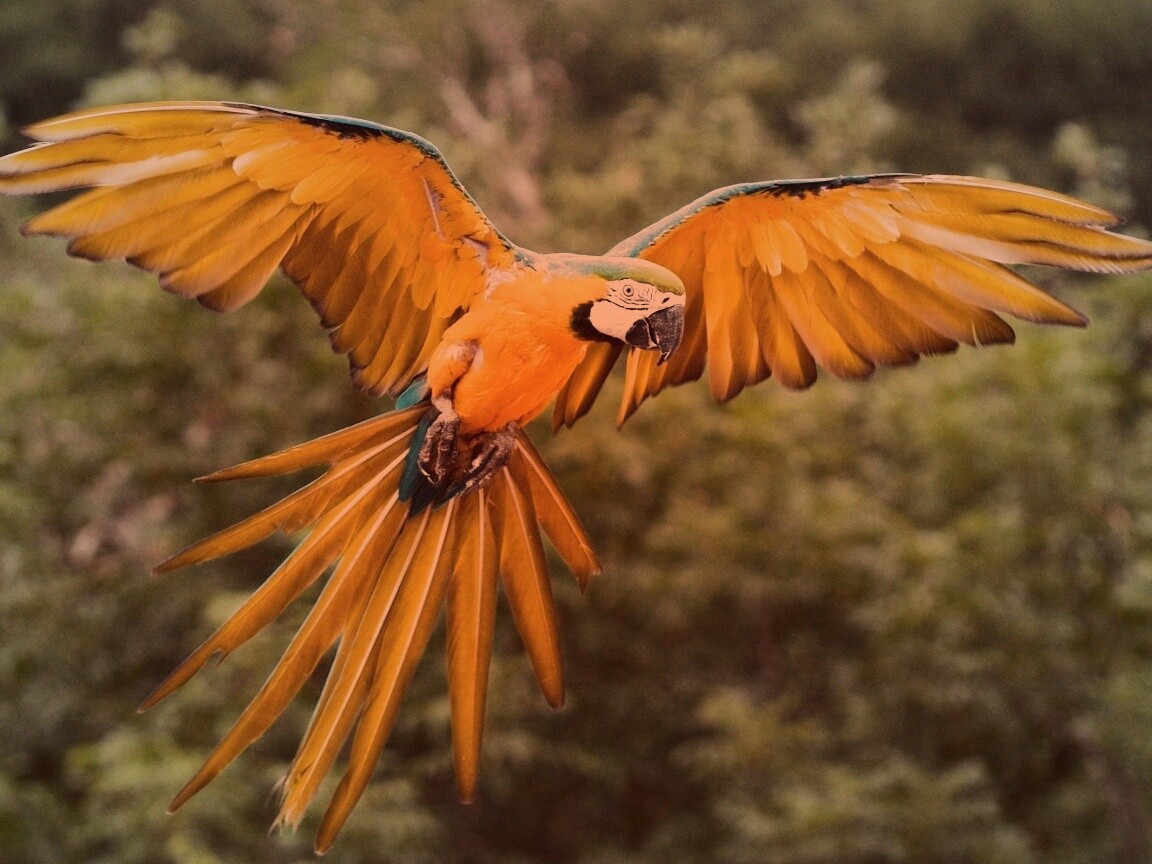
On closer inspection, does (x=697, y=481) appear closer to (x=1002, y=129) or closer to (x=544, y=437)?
(x=544, y=437)

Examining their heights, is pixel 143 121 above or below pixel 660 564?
above

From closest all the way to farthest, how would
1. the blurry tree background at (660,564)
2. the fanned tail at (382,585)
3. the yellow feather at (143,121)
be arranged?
1. the yellow feather at (143,121)
2. the fanned tail at (382,585)
3. the blurry tree background at (660,564)

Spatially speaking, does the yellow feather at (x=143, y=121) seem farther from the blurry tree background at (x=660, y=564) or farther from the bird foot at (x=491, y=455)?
the blurry tree background at (x=660, y=564)

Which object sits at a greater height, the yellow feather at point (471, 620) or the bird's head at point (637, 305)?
the bird's head at point (637, 305)

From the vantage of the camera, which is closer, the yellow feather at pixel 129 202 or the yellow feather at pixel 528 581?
the yellow feather at pixel 129 202

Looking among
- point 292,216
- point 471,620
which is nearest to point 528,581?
point 471,620

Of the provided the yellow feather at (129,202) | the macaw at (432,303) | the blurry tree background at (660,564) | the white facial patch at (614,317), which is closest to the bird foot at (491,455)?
the macaw at (432,303)

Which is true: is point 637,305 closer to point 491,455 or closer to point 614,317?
point 614,317

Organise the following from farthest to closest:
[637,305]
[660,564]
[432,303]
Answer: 1. [660,564]
2. [432,303]
3. [637,305]

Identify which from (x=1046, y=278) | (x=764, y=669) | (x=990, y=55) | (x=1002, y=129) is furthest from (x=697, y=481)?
(x=990, y=55)
